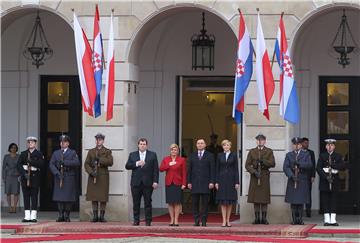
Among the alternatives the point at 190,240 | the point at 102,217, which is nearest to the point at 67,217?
the point at 102,217

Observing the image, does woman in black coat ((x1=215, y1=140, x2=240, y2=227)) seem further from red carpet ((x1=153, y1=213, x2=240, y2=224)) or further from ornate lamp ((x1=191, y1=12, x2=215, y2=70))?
ornate lamp ((x1=191, y1=12, x2=215, y2=70))

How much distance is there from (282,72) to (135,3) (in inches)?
151

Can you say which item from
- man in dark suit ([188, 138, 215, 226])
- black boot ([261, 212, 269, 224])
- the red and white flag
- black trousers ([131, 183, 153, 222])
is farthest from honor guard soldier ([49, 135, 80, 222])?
black boot ([261, 212, 269, 224])

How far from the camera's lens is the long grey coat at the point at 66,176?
78.9 feet

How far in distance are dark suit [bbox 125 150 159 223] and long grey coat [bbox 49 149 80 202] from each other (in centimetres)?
158

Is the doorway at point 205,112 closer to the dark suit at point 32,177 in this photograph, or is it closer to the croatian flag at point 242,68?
the croatian flag at point 242,68

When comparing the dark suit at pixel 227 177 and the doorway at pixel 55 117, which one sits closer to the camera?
the dark suit at pixel 227 177

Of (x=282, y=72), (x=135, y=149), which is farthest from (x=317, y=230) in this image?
(x=135, y=149)

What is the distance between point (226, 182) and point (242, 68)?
2.50m

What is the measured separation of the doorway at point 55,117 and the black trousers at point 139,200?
5.01 metres

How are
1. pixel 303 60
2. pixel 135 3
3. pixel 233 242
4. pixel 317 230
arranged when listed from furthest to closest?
pixel 303 60
pixel 135 3
pixel 317 230
pixel 233 242

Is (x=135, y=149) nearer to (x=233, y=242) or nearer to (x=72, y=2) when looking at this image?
(x=72, y=2)

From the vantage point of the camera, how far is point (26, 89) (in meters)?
28.0

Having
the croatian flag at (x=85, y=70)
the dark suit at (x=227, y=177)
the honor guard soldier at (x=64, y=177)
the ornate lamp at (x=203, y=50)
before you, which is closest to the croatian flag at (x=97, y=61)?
the croatian flag at (x=85, y=70)
